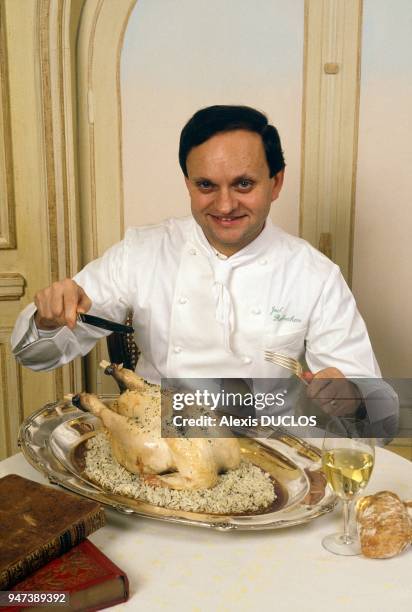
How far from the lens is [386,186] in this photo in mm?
2152

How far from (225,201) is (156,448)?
737mm

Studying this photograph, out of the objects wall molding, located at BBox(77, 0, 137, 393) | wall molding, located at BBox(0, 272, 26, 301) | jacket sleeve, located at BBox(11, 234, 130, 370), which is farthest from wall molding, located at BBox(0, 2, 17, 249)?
jacket sleeve, located at BBox(11, 234, 130, 370)

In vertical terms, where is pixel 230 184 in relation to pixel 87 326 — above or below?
above

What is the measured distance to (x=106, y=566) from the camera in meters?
0.68

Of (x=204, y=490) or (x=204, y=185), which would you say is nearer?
(x=204, y=490)

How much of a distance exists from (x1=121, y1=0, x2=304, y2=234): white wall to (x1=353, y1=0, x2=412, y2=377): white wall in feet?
0.75

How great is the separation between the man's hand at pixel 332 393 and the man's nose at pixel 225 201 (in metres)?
0.49

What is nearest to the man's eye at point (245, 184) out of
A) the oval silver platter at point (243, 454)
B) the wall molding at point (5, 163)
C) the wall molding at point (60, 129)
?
the oval silver platter at point (243, 454)

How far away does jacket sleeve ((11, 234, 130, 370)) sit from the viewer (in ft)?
4.75

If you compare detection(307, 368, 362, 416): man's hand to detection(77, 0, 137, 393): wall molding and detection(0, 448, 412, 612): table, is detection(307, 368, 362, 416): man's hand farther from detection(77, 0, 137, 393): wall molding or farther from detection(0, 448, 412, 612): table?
detection(77, 0, 137, 393): wall molding

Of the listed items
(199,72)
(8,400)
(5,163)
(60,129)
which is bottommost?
(8,400)

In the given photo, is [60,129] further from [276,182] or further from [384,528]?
[384,528]

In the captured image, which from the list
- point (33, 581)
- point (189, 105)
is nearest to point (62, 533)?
point (33, 581)

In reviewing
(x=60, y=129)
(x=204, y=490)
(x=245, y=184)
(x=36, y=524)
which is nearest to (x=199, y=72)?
(x=60, y=129)
